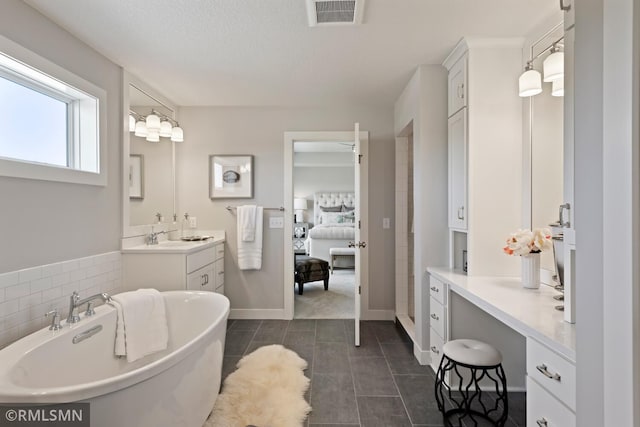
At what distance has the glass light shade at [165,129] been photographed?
10.0 feet

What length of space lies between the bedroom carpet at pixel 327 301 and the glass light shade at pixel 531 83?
274 cm

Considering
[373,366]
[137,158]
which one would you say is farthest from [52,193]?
[373,366]

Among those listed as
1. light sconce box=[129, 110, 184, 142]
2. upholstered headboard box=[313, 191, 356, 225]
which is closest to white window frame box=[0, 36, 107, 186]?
light sconce box=[129, 110, 184, 142]

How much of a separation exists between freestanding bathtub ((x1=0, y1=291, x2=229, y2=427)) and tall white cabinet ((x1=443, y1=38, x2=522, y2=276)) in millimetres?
1849

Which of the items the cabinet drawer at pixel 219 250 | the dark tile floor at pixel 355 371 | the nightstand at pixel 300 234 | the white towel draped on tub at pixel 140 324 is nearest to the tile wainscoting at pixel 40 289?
the white towel draped on tub at pixel 140 324

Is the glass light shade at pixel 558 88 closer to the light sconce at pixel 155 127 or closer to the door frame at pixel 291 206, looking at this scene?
the door frame at pixel 291 206

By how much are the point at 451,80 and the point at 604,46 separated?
1731 millimetres

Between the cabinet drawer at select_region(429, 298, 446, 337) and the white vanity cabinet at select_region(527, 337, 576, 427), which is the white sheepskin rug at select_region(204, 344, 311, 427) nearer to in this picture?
the cabinet drawer at select_region(429, 298, 446, 337)

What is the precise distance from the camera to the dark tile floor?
1.80 meters

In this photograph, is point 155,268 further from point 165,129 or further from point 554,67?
point 554,67

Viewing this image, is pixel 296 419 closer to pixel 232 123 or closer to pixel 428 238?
pixel 428 238

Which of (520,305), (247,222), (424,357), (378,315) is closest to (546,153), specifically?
(520,305)

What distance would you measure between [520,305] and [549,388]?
0.44 meters

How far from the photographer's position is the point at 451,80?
2354 millimetres
